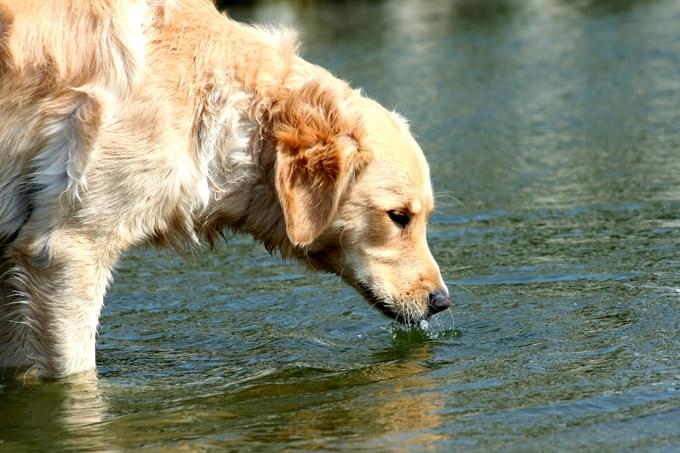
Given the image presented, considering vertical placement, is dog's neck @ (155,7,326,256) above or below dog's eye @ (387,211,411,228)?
above

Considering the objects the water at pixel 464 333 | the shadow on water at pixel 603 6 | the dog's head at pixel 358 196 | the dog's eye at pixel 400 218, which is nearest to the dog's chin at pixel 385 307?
the dog's head at pixel 358 196

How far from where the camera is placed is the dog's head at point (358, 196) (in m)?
6.31

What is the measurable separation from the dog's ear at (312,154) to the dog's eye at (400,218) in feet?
1.25

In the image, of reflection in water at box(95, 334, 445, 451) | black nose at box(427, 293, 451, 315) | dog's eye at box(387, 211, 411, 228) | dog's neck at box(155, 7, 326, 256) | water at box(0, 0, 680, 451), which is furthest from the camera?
black nose at box(427, 293, 451, 315)

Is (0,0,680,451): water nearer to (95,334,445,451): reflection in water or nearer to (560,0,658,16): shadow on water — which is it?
(95,334,445,451): reflection in water

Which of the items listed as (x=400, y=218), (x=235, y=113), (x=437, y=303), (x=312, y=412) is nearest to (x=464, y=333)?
(x=437, y=303)

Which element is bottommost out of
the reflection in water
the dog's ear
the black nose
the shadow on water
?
the reflection in water

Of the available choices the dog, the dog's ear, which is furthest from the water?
the dog's ear

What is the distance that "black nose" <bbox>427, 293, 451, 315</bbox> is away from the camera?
6.85m

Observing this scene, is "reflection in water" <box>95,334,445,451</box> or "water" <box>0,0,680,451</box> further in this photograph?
"water" <box>0,0,680,451</box>

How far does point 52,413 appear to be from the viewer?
623cm

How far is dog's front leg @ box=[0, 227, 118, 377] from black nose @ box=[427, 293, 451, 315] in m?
1.79

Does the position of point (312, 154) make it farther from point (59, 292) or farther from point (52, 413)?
point (52, 413)

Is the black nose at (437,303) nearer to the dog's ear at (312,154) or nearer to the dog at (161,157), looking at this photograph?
the dog at (161,157)
